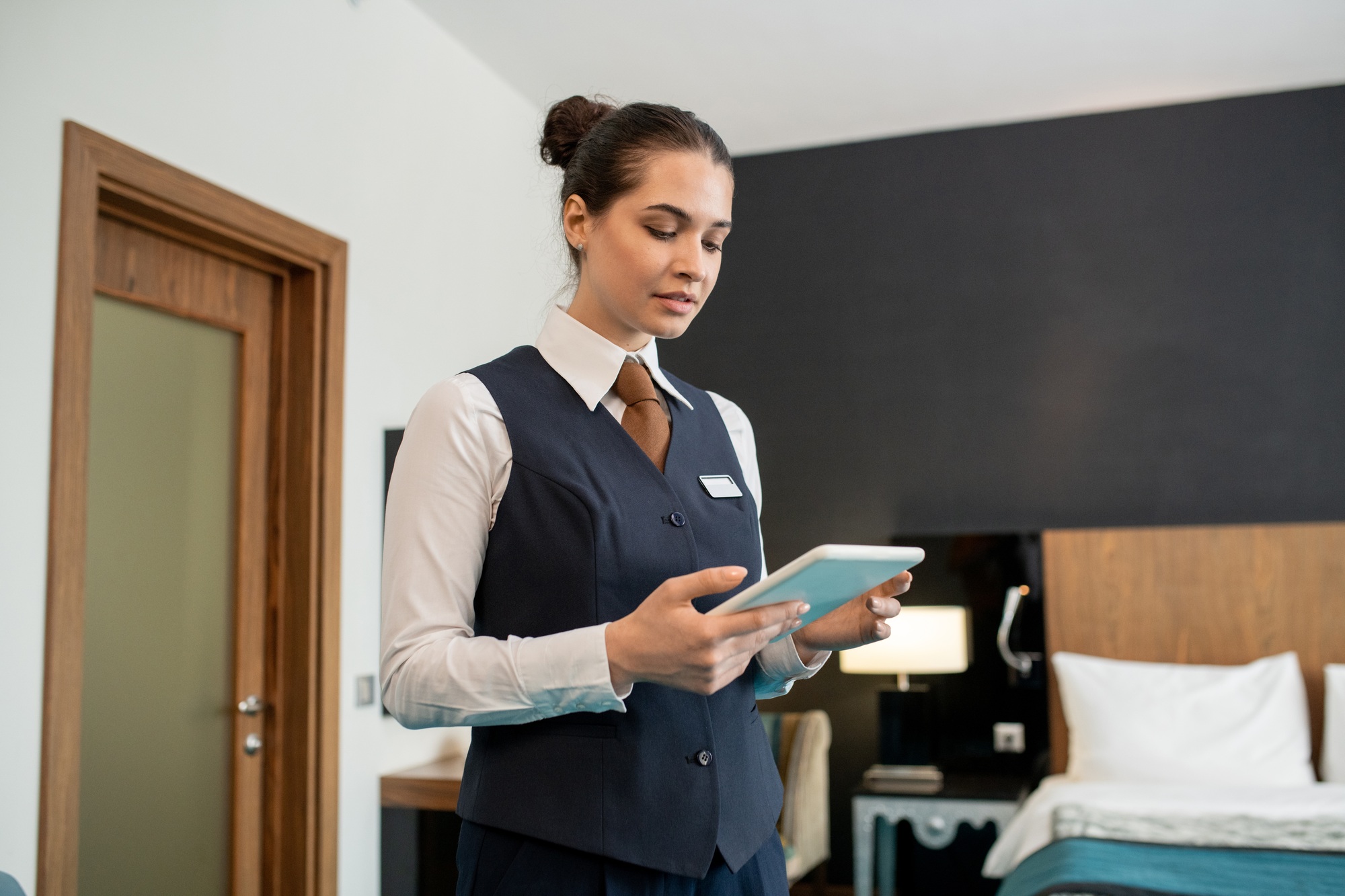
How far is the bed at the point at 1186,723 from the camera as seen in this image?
2.80 m

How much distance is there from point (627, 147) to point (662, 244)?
13 centimetres

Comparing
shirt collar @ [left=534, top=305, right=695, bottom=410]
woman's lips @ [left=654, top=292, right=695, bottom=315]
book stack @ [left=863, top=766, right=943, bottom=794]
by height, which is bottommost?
book stack @ [left=863, top=766, right=943, bottom=794]

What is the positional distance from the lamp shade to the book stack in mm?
409

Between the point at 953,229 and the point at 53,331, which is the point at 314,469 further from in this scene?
the point at 953,229

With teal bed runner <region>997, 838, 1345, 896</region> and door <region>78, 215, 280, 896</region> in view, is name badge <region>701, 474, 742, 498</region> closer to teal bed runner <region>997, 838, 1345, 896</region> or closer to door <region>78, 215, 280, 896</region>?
door <region>78, 215, 280, 896</region>

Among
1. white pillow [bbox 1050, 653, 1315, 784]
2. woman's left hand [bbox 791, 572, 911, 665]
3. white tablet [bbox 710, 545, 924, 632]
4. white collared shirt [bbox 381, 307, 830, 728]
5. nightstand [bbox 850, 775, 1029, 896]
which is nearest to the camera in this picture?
white tablet [bbox 710, 545, 924, 632]

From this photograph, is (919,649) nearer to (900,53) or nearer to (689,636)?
(900,53)

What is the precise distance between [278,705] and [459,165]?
196 centimetres

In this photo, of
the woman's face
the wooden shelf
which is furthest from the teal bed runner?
the woman's face

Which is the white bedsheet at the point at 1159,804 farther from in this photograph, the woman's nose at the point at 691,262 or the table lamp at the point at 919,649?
the woman's nose at the point at 691,262

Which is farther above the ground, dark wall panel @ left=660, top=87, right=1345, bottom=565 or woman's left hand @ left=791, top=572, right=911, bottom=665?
dark wall panel @ left=660, top=87, right=1345, bottom=565

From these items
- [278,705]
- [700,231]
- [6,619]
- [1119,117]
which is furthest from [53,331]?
[1119,117]

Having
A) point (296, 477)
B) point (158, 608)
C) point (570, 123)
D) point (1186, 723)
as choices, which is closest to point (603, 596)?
point (570, 123)

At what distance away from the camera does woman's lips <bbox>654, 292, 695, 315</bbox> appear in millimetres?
1212
